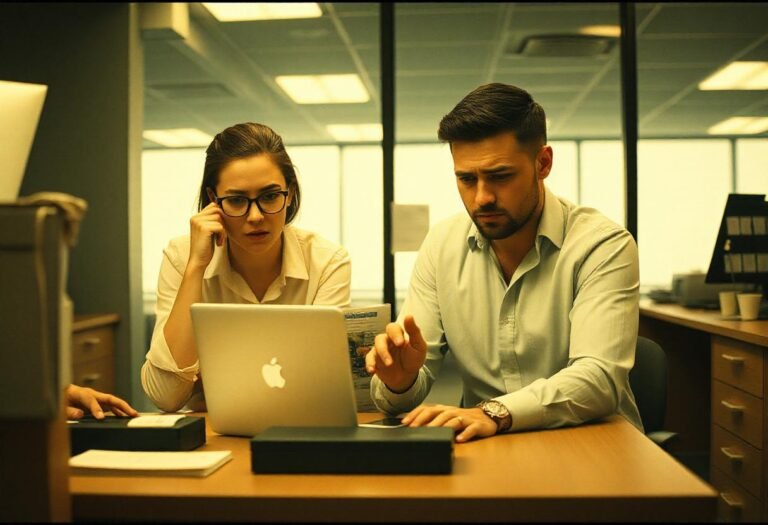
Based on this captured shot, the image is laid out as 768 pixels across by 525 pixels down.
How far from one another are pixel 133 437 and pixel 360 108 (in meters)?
5.33

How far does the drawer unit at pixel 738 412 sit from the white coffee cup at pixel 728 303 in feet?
1.16

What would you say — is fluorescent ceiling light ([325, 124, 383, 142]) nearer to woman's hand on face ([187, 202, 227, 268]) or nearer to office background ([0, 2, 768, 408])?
office background ([0, 2, 768, 408])

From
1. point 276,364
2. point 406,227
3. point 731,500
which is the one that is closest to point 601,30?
point 406,227

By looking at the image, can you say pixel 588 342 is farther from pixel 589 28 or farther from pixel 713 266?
pixel 589 28

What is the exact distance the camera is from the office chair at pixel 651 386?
189 cm

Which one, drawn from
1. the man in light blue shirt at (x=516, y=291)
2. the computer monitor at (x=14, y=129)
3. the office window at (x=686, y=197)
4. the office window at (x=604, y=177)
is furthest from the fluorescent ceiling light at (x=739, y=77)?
the computer monitor at (x=14, y=129)

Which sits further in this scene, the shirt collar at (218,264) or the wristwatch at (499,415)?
the shirt collar at (218,264)

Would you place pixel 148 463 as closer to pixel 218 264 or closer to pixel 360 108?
pixel 218 264

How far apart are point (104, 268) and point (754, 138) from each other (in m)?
4.13

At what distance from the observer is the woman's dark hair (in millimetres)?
1956

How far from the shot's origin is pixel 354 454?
111 centimetres

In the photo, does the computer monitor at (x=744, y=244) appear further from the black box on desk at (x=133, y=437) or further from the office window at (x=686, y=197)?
the office window at (x=686, y=197)

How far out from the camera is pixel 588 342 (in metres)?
1.57

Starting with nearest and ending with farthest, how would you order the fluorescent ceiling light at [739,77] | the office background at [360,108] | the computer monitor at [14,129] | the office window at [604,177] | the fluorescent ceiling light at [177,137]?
the computer monitor at [14,129]
the office background at [360,108]
the office window at [604,177]
the fluorescent ceiling light at [177,137]
the fluorescent ceiling light at [739,77]
